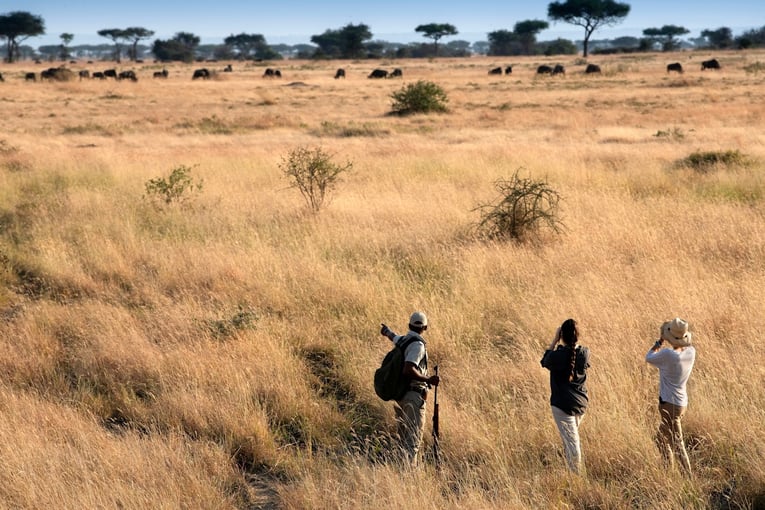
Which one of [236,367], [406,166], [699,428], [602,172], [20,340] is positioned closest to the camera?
[699,428]

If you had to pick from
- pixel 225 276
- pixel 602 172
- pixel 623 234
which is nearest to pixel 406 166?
pixel 602 172

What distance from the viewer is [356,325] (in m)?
7.19

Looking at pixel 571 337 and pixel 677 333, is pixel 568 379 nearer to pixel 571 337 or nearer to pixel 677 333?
pixel 571 337

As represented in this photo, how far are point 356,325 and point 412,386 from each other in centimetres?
256

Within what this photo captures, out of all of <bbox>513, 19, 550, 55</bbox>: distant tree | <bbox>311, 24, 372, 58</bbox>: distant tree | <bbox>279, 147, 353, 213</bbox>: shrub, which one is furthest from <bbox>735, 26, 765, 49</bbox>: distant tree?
<bbox>279, 147, 353, 213</bbox>: shrub

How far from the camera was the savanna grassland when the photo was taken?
4582 millimetres

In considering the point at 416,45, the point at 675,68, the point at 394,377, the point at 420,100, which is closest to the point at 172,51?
the point at 416,45

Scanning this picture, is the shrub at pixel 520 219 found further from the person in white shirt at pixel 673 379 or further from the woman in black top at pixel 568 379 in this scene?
the woman in black top at pixel 568 379

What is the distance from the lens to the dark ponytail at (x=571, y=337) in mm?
4293

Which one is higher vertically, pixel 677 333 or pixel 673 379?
pixel 677 333

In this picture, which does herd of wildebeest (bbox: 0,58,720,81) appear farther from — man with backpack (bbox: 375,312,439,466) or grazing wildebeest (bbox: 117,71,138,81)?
man with backpack (bbox: 375,312,439,466)

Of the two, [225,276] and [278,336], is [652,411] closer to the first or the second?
[278,336]

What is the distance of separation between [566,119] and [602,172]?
1167 centimetres

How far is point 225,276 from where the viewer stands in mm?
8664
